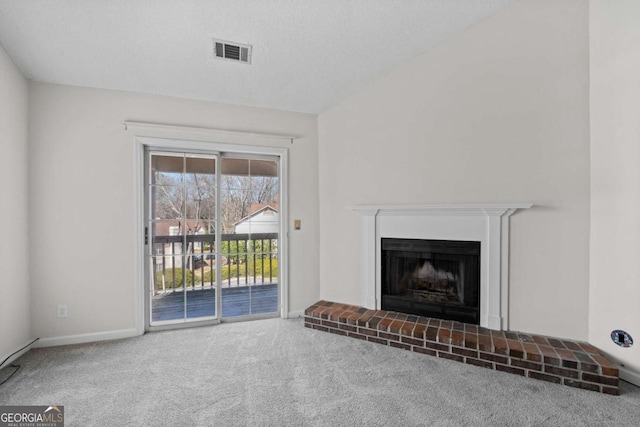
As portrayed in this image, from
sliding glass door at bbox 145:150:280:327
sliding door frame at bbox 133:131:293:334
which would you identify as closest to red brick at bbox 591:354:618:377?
sliding door frame at bbox 133:131:293:334

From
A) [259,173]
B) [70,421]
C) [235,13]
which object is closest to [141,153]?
[259,173]

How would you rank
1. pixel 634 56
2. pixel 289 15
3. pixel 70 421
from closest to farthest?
1. pixel 70 421
2. pixel 634 56
3. pixel 289 15

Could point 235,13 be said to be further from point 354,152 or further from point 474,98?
point 474,98

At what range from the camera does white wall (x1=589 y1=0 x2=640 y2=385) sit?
1888mm

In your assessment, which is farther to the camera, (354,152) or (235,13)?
(354,152)

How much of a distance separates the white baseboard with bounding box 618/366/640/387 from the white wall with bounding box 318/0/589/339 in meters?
0.28

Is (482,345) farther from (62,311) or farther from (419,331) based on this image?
(62,311)

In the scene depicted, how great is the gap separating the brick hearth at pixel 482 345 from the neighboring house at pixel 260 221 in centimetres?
109

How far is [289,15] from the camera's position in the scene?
204 cm

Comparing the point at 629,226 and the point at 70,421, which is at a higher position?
the point at 629,226

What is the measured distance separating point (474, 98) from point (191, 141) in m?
2.80

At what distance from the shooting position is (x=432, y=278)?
9.48 feet

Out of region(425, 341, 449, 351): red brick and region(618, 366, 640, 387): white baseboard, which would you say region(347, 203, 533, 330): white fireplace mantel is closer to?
region(425, 341, 449, 351): red brick

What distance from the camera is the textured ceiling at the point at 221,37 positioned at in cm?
193
